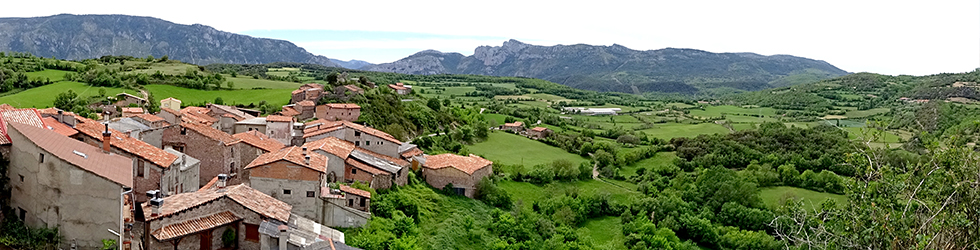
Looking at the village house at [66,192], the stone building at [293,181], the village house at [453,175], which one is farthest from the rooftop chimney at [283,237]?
the village house at [453,175]

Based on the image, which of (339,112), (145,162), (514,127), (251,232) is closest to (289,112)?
(339,112)


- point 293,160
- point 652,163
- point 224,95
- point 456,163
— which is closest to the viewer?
point 293,160

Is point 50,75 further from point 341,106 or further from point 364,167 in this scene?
point 364,167

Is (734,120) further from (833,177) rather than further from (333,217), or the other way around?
(333,217)

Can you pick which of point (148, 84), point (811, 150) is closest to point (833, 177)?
point (811, 150)

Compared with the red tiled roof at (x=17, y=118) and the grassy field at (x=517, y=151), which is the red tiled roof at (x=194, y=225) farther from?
the grassy field at (x=517, y=151)

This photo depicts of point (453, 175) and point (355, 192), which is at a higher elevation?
point (355, 192)
